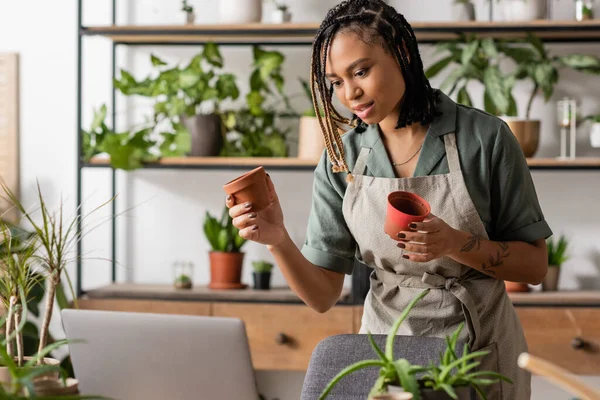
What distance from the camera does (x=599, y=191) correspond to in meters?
3.43

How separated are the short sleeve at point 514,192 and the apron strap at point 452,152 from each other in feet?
0.24

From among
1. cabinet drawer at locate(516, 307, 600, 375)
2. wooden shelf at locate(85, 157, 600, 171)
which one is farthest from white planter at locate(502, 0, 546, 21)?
cabinet drawer at locate(516, 307, 600, 375)

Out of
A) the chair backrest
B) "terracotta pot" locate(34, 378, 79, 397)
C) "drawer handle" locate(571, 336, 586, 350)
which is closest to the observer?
"terracotta pot" locate(34, 378, 79, 397)

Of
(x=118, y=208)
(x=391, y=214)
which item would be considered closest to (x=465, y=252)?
(x=391, y=214)

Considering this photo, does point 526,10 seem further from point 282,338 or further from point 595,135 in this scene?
point 282,338

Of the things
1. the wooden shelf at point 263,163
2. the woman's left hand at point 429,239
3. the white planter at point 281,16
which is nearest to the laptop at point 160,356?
the woman's left hand at point 429,239

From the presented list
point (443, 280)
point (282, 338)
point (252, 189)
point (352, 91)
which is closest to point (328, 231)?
point (443, 280)

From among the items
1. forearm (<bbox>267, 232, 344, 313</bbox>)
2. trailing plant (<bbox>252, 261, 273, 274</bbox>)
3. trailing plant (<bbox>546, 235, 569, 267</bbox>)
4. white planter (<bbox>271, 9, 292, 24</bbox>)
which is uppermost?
white planter (<bbox>271, 9, 292, 24</bbox>)

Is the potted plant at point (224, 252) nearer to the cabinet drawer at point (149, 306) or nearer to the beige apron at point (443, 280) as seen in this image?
the cabinet drawer at point (149, 306)

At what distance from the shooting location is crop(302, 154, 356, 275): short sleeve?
1805 mm

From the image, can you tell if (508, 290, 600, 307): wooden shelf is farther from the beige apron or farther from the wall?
the beige apron

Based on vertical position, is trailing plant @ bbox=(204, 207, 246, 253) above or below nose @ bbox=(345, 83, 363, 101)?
below

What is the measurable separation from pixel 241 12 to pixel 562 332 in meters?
1.69

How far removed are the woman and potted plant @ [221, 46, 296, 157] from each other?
57.5 inches
